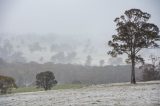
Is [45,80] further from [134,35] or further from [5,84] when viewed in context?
[134,35]

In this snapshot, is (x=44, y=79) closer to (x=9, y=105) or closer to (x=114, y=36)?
(x=114, y=36)

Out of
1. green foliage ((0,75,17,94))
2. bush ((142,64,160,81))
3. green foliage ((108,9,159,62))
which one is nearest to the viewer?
green foliage ((108,9,159,62))

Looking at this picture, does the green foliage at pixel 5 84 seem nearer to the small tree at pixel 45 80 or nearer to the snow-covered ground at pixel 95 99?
the small tree at pixel 45 80

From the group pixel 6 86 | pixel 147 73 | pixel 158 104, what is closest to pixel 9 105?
pixel 158 104

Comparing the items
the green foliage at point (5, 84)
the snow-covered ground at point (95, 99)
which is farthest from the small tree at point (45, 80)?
the snow-covered ground at point (95, 99)

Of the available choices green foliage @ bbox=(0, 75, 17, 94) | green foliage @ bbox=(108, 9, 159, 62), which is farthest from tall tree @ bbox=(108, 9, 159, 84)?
green foliage @ bbox=(0, 75, 17, 94)

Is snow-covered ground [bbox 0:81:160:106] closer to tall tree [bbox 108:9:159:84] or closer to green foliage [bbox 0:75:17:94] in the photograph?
tall tree [bbox 108:9:159:84]

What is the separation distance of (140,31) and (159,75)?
64474mm

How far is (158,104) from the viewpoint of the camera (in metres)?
24.5

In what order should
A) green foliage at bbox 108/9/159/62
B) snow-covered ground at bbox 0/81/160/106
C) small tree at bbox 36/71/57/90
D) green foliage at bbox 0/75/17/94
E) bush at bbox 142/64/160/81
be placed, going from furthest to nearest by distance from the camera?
bush at bbox 142/64/160/81 → small tree at bbox 36/71/57/90 → green foliage at bbox 0/75/17/94 → green foliage at bbox 108/9/159/62 → snow-covered ground at bbox 0/81/160/106

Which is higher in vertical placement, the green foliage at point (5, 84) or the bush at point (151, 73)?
the bush at point (151, 73)

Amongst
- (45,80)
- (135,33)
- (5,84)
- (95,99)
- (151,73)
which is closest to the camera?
(95,99)

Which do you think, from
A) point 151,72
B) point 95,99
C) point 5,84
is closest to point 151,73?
point 151,72

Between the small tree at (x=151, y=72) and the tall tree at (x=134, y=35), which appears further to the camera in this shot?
the small tree at (x=151, y=72)
